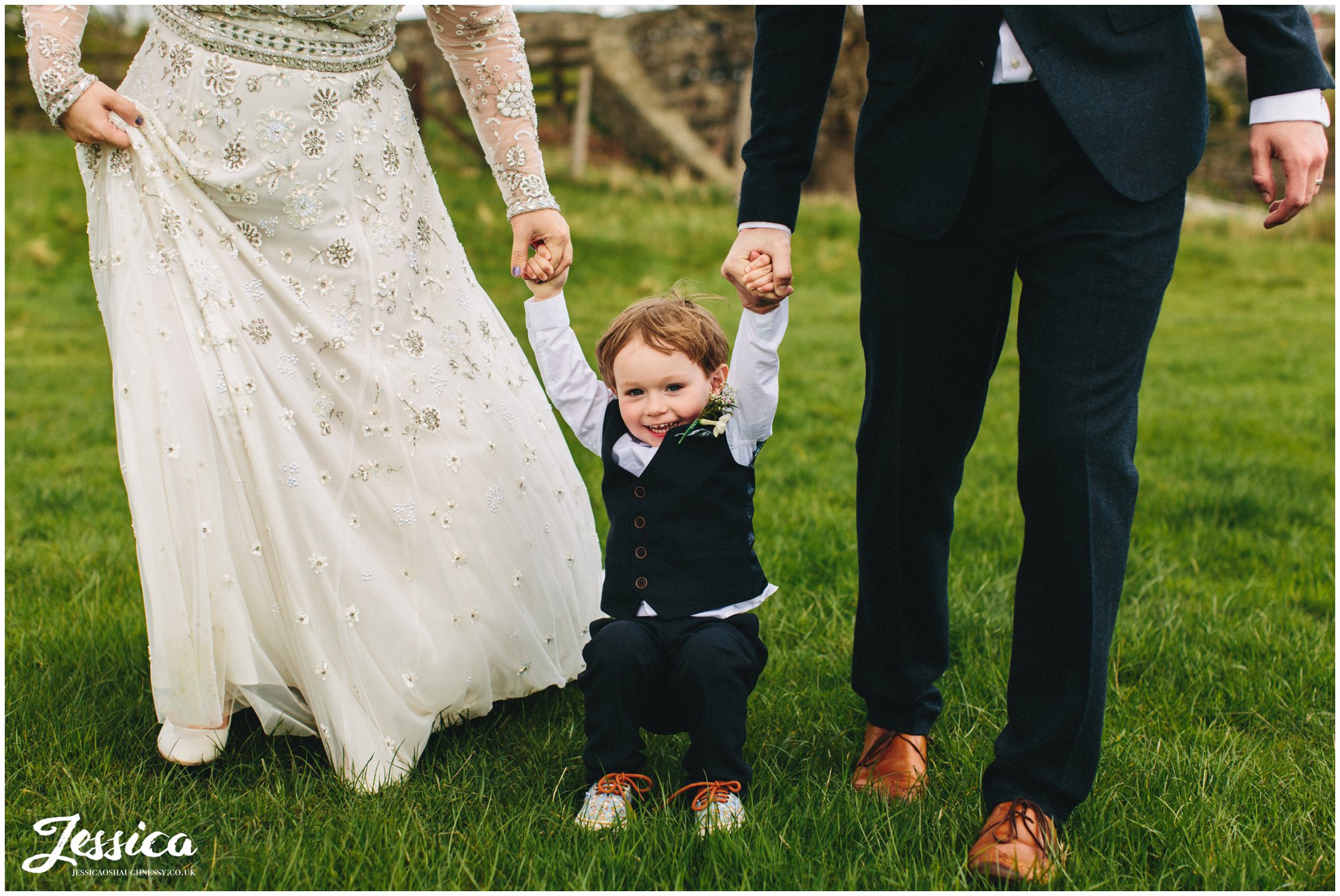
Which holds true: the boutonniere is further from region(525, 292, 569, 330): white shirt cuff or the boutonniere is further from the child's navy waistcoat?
region(525, 292, 569, 330): white shirt cuff

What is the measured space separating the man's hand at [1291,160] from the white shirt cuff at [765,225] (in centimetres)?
88

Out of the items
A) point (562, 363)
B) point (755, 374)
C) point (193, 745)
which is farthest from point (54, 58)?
point (755, 374)

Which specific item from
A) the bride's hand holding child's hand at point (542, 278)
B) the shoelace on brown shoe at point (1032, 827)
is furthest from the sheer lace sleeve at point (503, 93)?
the shoelace on brown shoe at point (1032, 827)

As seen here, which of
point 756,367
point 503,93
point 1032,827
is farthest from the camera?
point 503,93

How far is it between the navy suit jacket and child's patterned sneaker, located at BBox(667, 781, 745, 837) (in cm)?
119

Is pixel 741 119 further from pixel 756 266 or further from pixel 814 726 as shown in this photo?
pixel 756 266

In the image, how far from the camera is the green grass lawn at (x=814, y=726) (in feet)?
7.06

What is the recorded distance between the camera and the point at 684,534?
2.42 meters

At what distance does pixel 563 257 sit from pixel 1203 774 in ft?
6.09

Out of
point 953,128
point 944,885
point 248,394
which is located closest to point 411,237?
point 248,394

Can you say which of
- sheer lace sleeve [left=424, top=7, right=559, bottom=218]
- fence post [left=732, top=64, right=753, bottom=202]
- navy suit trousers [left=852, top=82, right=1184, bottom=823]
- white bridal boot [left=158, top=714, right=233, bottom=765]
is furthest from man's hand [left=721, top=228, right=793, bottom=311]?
fence post [left=732, top=64, right=753, bottom=202]

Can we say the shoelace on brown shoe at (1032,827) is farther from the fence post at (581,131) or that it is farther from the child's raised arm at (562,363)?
the fence post at (581,131)

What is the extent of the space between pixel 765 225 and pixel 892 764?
1.24 metres

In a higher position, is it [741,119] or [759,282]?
[741,119]
